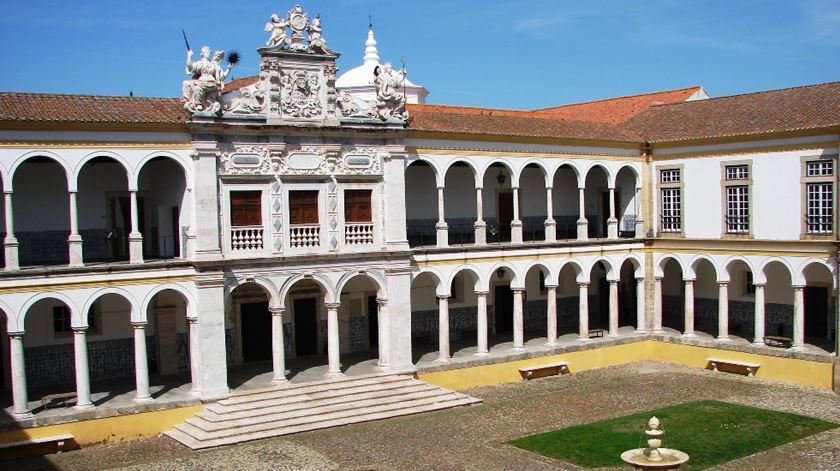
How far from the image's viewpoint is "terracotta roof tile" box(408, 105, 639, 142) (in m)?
25.9

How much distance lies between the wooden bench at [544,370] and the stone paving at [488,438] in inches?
18.5

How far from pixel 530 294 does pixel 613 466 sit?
13.9 metres

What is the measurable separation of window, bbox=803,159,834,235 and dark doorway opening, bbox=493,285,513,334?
991cm

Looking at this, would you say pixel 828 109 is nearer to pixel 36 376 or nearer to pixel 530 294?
pixel 530 294

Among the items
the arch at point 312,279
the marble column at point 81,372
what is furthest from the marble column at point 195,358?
the marble column at point 81,372

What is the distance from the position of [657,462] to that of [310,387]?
1079 centimetres

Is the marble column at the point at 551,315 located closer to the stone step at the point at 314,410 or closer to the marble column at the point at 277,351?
the stone step at the point at 314,410

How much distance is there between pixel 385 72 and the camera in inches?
954

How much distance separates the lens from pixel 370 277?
24422 millimetres

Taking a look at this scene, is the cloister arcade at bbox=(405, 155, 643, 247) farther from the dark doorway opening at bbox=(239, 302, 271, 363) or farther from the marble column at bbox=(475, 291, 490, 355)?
the dark doorway opening at bbox=(239, 302, 271, 363)

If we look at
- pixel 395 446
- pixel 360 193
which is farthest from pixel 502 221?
pixel 395 446

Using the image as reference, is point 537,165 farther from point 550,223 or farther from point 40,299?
point 40,299

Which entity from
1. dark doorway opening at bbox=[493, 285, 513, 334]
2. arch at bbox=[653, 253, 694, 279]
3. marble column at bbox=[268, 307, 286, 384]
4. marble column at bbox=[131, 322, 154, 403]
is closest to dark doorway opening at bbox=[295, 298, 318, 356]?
marble column at bbox=[268, 307, 286, 384]

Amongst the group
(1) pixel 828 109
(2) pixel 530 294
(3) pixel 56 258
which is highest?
(1) pixel 828 109
